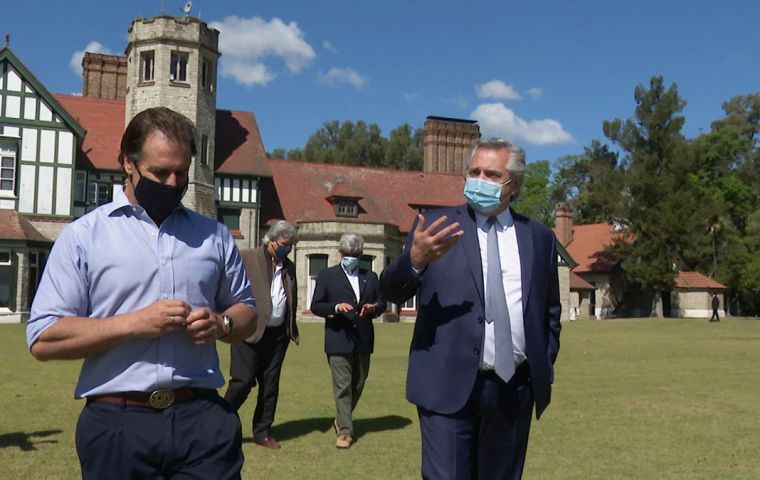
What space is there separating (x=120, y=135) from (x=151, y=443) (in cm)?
3997

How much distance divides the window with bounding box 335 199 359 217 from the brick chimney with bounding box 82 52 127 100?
535 inches

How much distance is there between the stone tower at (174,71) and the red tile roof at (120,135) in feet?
6.25

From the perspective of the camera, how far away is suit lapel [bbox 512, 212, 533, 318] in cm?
415

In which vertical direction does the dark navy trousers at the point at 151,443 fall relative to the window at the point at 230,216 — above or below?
below

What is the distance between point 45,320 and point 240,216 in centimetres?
3975

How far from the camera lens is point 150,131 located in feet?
10.2

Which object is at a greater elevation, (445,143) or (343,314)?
(445,143)

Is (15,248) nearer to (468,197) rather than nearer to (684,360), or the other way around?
(684,360)

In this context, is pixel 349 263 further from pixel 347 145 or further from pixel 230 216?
pixel 347 145

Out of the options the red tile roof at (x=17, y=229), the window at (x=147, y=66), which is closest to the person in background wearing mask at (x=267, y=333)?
the red tile roof at (x=17, y=229)

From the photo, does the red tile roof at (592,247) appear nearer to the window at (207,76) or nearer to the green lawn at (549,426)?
the window at (207,76)

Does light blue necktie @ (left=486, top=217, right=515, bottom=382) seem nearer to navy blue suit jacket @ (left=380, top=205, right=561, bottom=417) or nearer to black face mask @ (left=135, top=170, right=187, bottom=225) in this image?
navy blue suit jacket @ (left=380, top=205, right=561, bottom=417)

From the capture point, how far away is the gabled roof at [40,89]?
34844 mm

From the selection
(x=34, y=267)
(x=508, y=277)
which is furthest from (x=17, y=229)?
(x=508, y=277)
